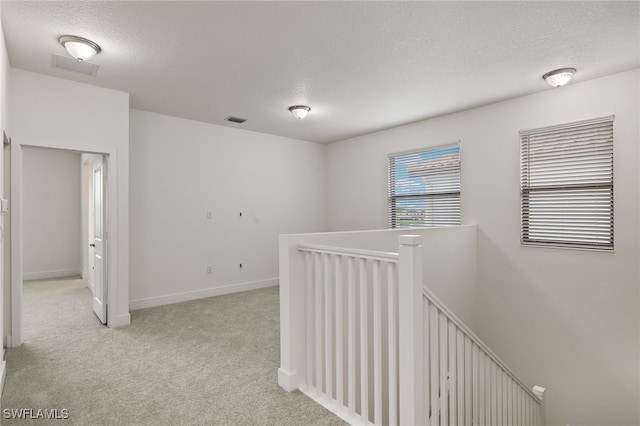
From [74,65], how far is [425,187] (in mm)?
4290

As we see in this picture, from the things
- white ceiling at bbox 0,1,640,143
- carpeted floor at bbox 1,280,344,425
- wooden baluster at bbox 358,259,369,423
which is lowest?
carpeted floor at bbox 1,280,344,425

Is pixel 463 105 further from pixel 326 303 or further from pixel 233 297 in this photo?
pixel 233 297

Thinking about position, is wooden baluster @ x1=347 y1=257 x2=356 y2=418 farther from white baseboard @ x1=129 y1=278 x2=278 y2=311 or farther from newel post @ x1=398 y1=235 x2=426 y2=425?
white baseboard @ x1=129 y1=278 x2=278 y2=311

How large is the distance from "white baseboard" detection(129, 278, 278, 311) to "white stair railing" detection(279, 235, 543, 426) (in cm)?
277

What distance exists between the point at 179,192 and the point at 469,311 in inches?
161

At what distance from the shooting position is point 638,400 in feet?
10.5

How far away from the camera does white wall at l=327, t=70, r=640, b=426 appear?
10.6ft

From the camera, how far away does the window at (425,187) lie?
182 inches

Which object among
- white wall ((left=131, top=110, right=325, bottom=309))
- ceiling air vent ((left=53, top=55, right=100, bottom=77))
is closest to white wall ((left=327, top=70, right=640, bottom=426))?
white wall ((left=131, top=110, right=325, bottom=309))

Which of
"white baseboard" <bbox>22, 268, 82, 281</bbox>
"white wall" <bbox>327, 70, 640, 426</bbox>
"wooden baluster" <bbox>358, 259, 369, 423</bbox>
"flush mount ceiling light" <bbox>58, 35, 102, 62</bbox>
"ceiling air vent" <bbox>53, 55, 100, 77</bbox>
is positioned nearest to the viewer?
"wooden baluster" <bbox>358, 259, 369, 423</bbox>

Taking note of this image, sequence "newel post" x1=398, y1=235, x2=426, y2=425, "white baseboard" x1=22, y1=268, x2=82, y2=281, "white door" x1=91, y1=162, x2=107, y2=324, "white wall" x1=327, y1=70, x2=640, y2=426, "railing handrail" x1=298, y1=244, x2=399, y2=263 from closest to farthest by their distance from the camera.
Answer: "newel post" x1=398, y1=235, x2=426, y2=425 < "railing handrail" x1=298, y1=244, x2=399, y2=263 < "white wall" x1=327, y1=70, x2=640, y2=426 < "white door" x1=91, y1=162, x2=107, y2=324 < "white baseboard" x1=22, y1=268, x2=82, y2=281

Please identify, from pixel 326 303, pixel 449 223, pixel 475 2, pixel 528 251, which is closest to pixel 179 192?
pixel 326 303

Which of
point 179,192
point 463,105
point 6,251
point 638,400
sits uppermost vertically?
point 463,105

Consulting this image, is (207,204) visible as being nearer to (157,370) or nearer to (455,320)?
(157,370)
